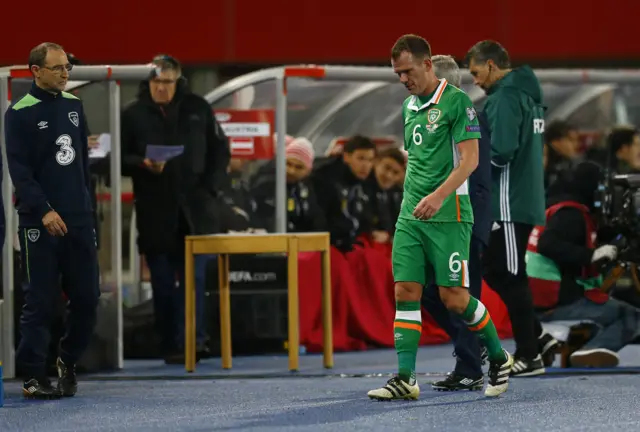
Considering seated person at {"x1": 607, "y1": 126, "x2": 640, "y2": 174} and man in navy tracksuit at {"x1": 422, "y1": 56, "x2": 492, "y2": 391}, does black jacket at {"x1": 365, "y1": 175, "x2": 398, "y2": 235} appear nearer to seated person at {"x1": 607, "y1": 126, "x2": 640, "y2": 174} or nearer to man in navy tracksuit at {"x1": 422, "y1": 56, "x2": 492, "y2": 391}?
seated person at {"x1": 607, "y1": 126, "x2": 640, "y2": 174}

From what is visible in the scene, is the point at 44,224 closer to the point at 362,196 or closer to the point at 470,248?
the point at 470,248

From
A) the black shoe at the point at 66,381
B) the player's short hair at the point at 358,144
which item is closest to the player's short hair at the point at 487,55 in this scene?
the black shoe at the point at 66,381

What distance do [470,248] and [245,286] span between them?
9.23 feet

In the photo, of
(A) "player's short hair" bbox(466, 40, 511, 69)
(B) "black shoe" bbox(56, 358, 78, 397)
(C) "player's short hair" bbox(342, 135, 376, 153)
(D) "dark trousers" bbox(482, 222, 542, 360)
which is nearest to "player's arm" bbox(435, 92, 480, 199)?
(A) "player's short hair" bbox(466, 40, 511, 69)

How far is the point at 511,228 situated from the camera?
8.16 metres

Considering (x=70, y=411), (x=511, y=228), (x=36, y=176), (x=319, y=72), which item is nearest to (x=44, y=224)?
(x=36, y=176)

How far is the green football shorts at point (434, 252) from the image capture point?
7.03 m

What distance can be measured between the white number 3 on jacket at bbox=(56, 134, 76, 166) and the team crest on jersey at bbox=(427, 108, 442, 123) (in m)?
1.80

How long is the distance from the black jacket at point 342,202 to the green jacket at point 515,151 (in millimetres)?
2778

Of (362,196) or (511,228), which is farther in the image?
(362,196)

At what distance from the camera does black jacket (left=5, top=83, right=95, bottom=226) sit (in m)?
7.55

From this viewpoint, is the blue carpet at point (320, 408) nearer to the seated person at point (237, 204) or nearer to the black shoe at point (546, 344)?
the black shoe at point (546, 344)

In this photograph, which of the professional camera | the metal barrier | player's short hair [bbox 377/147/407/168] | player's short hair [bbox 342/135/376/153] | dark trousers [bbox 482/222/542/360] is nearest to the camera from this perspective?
dark trousers [bbox 482/222/542/360]

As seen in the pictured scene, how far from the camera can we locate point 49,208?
749 cm
